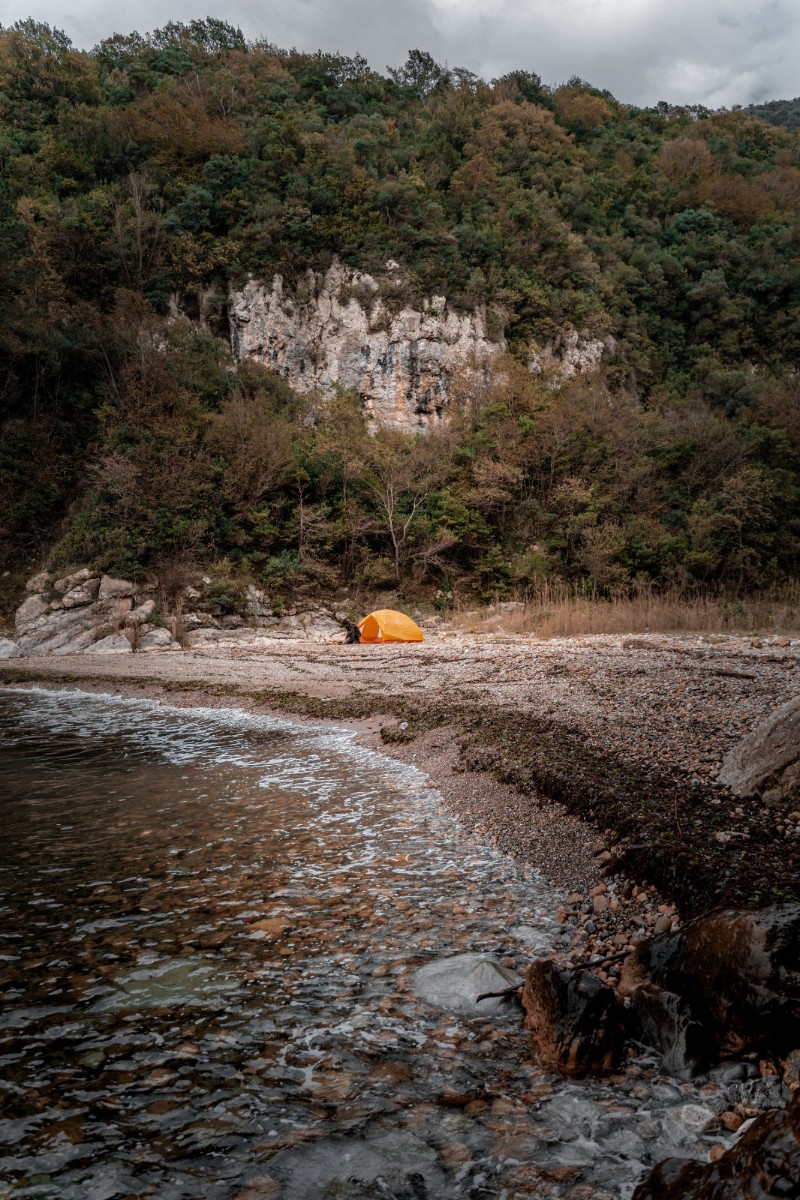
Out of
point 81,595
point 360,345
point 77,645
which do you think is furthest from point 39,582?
point 360,345

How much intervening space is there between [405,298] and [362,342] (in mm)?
4164

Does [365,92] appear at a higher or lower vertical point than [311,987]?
higher

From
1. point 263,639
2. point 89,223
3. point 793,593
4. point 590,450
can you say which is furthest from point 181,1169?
point 89,223

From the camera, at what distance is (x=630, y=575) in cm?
2830

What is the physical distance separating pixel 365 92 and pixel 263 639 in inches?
2290

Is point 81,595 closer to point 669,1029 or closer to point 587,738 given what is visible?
point 587,738

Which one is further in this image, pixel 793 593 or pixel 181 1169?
pixel 793 593

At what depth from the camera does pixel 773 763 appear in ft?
13.2

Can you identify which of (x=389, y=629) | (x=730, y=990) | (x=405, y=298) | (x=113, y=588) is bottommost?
(x=730, y=990)

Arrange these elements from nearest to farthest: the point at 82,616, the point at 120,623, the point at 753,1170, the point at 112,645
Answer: the point at 753,1170 → the point at 112,645 → the point at 120,623 → the point at 82,616

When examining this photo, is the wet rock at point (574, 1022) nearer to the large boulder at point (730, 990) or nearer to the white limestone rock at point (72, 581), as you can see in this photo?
the large boulder at point (730, 990)

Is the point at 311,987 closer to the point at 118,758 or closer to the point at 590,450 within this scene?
the point at 118,758

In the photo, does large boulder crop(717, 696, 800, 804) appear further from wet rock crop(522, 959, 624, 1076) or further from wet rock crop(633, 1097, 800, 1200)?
wet rock crop(633, 1097, 800, 1200)

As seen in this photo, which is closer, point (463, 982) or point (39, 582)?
point (463, 982)
